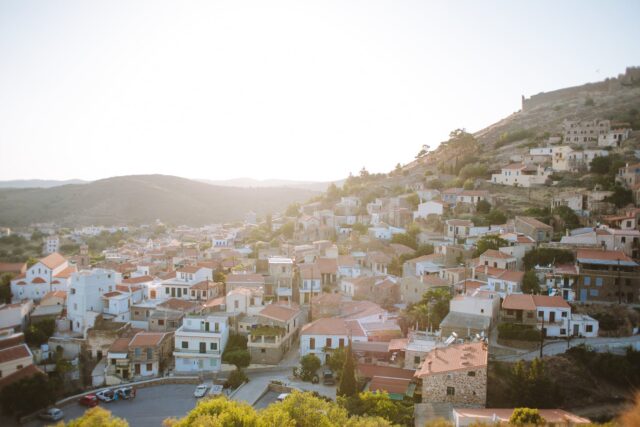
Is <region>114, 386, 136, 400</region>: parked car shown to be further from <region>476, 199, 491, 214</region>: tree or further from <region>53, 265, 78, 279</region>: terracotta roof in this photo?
<region>476, 199, 491, 214</region>: tree

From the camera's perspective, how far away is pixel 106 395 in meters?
21.7

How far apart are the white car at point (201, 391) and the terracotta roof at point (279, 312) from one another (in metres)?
4.82

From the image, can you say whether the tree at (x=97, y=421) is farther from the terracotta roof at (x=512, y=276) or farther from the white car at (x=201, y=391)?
the terracotta roof at (x=512, y=276)

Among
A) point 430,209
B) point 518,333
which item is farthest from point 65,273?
point 518,333

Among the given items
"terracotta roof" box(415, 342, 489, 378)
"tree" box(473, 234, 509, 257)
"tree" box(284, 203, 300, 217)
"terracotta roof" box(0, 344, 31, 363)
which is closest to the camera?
"terracotta roof" box(415, 342, 489, 378)

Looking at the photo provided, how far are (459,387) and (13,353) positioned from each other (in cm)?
2026

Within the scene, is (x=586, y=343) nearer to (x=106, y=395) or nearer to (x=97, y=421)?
(x=97, y=421)

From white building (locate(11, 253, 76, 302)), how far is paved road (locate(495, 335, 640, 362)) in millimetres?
30309

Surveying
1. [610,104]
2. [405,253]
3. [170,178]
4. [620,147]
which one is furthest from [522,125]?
[170,178]

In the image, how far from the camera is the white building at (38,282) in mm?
34562

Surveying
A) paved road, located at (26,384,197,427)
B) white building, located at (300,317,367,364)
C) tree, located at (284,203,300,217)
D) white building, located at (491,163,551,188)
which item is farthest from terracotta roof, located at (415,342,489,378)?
tree, located at (284,203,300,217)

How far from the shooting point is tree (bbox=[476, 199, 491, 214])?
3944 centimetres

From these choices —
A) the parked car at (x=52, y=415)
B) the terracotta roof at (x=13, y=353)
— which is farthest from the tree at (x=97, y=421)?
the terracotta roof at (x=13, y=353)

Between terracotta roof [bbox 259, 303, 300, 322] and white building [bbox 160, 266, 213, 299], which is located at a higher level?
white building [bbox 160, 266, 213, 299]
